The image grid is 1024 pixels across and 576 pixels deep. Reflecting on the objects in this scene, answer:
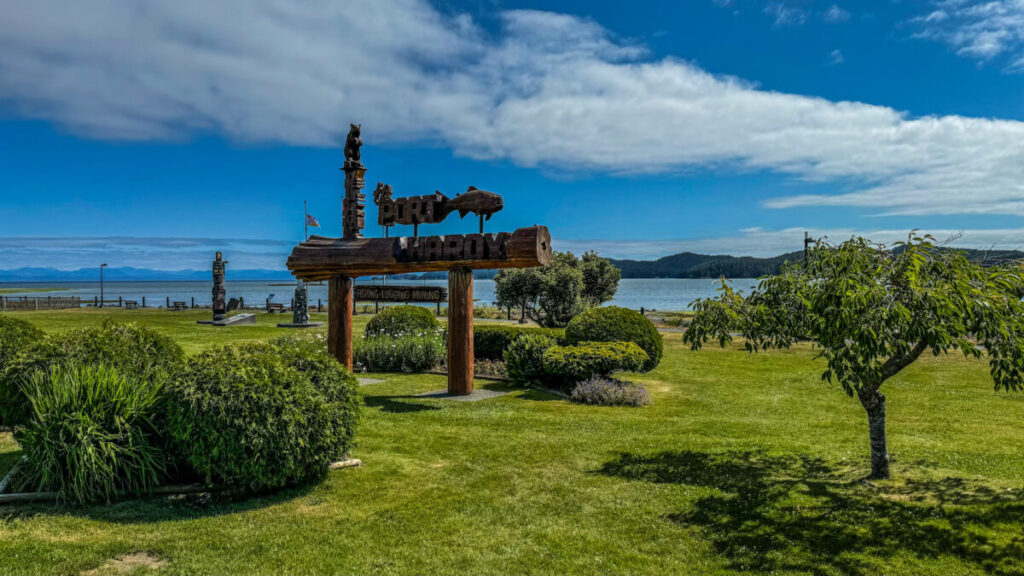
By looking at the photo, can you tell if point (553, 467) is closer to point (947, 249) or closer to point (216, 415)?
point (216, 415)

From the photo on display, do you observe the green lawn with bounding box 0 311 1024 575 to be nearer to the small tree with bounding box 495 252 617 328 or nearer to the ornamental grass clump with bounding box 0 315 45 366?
the ornamental grass clump with bounding box 0 315 45 366

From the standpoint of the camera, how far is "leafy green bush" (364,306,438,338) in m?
19.3

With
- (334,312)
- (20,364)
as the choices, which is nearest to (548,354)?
(334,312)

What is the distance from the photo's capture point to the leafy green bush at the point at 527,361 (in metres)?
14.9

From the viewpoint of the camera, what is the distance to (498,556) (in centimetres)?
534

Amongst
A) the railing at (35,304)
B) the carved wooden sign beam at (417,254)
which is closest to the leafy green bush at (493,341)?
the carved wooden sign beam at (417,254)

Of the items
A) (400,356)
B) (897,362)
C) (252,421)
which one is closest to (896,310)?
(897,362)

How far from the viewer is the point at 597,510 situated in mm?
6434

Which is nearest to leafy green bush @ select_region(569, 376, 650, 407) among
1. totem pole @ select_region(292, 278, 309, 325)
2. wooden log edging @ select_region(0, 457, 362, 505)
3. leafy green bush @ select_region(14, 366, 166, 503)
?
wooden log edging @ select_region(0, 457, 362, 505)

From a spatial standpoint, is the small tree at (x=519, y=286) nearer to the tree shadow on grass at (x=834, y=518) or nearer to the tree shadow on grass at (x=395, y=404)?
the tree shadow on grass at (x=395, y=404)

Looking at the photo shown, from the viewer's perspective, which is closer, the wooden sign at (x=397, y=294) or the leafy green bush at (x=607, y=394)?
the leafy green bush at (x=607, y=394)

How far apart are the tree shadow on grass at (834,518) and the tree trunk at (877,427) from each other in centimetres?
22

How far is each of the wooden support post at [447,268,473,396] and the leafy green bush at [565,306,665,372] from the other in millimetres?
4028

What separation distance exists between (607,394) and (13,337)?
11010mm
